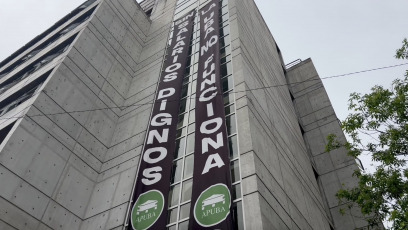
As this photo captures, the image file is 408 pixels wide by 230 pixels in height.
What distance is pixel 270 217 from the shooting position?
443 inches

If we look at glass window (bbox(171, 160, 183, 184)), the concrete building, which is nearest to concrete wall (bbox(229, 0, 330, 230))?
the concrete building

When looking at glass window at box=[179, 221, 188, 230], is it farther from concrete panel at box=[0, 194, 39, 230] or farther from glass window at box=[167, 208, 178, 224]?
concrete panel at box=[0, 194, 39, 230]

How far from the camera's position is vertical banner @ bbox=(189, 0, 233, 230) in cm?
1119

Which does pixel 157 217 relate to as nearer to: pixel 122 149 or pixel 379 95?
pixel 122 149

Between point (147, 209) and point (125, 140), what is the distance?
6.09 meters

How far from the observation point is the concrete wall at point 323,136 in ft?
66.2

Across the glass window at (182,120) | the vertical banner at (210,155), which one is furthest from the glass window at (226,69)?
the glass window at (182,120)

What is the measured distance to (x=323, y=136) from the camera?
2556 cm

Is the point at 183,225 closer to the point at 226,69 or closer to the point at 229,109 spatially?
the point at 229,109

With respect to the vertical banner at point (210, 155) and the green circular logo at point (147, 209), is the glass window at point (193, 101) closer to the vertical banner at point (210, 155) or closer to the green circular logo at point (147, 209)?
the vertical banner at point (210, 155)

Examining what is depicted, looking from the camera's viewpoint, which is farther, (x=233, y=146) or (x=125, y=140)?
(x=125, y=140)

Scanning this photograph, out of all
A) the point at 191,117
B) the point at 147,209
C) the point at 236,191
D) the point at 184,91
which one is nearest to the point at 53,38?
the point at 184,91

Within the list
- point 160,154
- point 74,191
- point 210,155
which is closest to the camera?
point 210,155

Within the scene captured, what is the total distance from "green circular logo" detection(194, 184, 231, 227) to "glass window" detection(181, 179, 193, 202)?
3.74 feet
